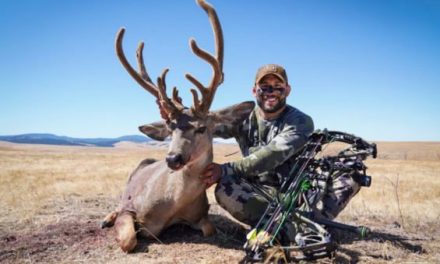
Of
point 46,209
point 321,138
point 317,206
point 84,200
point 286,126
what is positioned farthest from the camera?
point 84,200

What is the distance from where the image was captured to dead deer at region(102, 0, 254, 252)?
4.63m

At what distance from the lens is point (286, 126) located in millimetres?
5188

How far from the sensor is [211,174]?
4711 millimetres

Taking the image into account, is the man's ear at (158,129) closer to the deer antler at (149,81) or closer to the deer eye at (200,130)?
the deer antler at (149,81)

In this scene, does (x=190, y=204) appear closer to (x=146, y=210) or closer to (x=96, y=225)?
(x=146, y=210)

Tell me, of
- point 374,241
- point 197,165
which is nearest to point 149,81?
point 197,165

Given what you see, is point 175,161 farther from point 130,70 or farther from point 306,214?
point 130,70

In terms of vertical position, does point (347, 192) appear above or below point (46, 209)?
above

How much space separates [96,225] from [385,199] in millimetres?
6412

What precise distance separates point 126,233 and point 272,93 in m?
2.43

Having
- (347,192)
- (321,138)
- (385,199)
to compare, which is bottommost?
(385,199)

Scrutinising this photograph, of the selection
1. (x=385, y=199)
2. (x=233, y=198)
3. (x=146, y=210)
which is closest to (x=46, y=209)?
(x=146, y=210)

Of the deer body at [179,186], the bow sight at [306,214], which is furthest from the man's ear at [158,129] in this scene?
the bow sight at [306,214]

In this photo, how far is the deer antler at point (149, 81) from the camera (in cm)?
476
